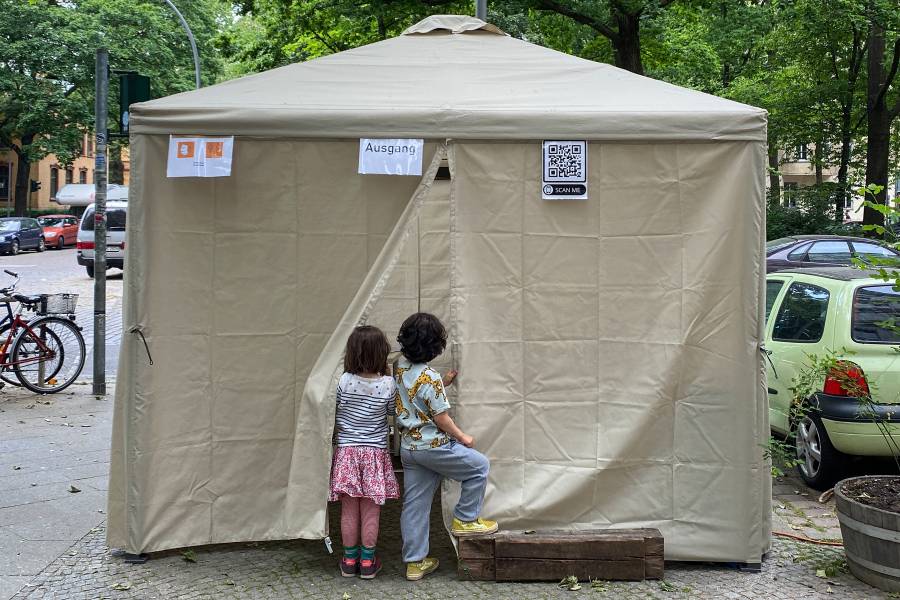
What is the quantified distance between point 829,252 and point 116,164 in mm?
45769

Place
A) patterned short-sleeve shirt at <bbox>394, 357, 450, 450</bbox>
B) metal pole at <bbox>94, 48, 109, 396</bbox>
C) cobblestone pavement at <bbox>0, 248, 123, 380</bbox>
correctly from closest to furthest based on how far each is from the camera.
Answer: patterned short-sleeve shirt at <bbox>394, 357, 450, 450</bbox> < metal pole at <bbox>94, 48, 109, 396</bbox> < cobblestone pavement at <bbox>0, 248, 123, 380</bbox>

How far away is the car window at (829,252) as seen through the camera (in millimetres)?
15406

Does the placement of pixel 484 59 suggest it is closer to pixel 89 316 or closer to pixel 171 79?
pixel 89 316

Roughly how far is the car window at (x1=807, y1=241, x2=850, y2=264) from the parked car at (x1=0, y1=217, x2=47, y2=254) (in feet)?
98.2

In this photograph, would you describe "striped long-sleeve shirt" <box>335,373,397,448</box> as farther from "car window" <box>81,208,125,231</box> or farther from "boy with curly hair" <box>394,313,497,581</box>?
"car window" <box>81,208,125,231</box>

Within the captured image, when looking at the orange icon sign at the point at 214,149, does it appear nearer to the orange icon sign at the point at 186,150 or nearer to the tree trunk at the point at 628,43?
the orange icon sign at the point at 186,150

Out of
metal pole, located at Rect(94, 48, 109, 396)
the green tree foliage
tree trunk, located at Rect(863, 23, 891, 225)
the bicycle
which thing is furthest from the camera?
the green tree foliage

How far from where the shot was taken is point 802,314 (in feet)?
24.1

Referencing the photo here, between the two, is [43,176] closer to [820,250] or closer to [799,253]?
[799,253]

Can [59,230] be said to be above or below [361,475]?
above

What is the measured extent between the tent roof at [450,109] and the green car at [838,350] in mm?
1966

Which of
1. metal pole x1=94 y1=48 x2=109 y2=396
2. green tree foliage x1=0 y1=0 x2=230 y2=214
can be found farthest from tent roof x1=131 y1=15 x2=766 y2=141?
green tree foliage x1=0 y1=0 x2=230 y2=214

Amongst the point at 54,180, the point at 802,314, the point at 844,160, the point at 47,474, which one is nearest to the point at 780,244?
the point at 844,160

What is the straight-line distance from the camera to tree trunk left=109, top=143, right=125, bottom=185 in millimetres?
48375
